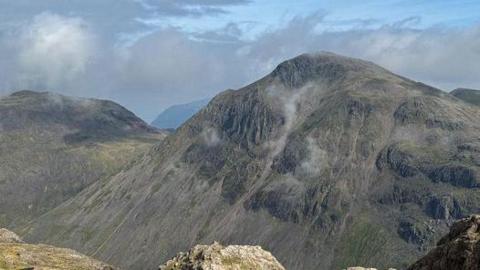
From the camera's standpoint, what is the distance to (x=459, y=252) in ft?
265

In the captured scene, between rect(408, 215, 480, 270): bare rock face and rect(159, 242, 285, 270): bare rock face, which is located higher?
rect(408, 215, 480, 270): bare rock face

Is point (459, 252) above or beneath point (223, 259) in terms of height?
above

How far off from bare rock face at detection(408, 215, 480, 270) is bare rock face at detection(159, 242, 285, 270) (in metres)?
24.8

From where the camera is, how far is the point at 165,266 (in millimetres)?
103438

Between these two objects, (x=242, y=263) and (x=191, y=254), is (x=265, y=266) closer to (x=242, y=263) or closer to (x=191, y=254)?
(x=242, y=263)

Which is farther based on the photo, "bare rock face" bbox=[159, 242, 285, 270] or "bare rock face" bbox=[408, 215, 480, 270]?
"bare rock face" bbox=[159, 242, 285, 270]

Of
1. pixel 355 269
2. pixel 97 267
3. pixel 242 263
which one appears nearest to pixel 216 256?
pixel 242 263

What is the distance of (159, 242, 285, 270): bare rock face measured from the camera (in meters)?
98.6

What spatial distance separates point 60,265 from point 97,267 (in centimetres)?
1229

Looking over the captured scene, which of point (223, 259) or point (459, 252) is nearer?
point (459, 252)

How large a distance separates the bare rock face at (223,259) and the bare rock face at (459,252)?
81.3 ft

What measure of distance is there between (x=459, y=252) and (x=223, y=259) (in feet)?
122

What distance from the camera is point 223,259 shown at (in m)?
101

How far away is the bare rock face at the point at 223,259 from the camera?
98562 mm
